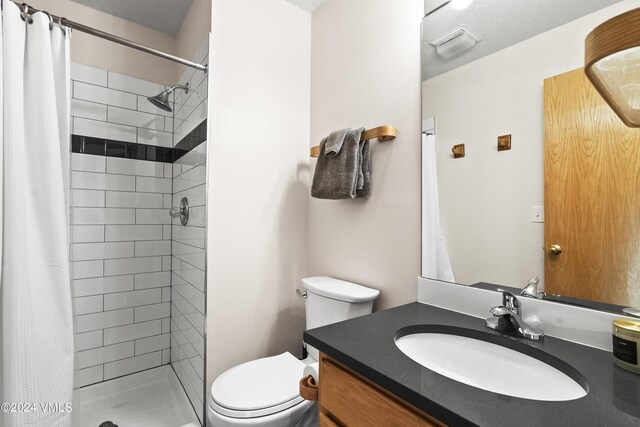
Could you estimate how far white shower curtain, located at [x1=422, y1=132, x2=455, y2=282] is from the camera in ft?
3.84

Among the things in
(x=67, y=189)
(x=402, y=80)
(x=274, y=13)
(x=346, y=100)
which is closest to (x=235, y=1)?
(x=274, y=13)

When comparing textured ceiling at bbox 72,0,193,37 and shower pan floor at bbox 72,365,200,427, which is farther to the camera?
textured ceiling at bbox 72,0,193,37

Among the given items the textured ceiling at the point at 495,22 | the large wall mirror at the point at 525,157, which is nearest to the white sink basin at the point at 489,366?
the large wall mirror at the point at 525,157

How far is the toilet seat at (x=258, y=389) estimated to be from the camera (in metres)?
1.14

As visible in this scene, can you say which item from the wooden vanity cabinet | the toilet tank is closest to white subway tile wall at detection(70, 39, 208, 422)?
the toilet tank

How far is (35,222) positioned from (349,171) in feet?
4.13

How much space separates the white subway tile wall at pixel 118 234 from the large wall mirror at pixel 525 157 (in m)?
1.89

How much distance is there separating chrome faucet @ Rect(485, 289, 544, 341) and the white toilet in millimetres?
545

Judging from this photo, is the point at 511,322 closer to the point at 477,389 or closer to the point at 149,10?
the point at 477,389

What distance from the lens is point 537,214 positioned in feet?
2.99

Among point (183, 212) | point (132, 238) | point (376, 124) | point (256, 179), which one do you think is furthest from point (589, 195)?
point (132, 238)

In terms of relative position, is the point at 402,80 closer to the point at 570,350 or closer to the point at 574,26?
the point at 574,26

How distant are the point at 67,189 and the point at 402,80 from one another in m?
1.48

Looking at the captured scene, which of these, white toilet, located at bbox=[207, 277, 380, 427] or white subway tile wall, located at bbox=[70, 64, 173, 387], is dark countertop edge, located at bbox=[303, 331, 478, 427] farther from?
A: white subway tile wall, located at bbox=[70, 64, 173, 387]
